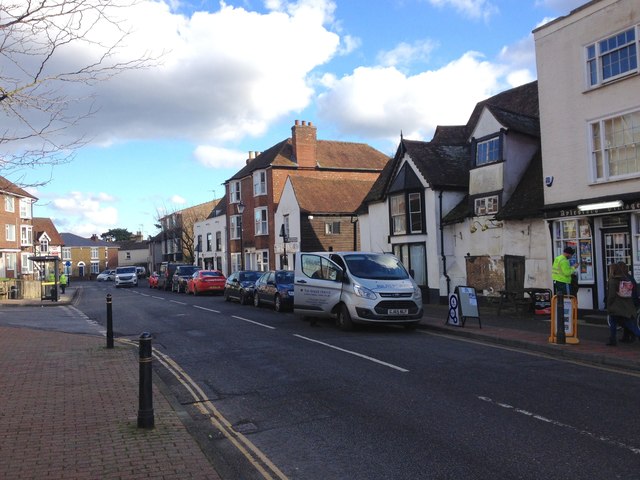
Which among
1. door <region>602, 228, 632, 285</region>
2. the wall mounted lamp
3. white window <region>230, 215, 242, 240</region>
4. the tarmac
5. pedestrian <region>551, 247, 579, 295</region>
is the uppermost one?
white window <region>230, 215, 242, 240</region>

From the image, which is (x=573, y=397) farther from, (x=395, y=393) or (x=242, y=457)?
(x=242, y=457)

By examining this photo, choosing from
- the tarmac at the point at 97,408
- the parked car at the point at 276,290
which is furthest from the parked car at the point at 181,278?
the tarmac at the point at 97,408

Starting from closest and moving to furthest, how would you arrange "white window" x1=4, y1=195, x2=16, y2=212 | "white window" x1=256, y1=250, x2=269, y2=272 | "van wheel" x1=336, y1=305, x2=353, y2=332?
"van wheel" x1=336, y1=305, x2=353, y2=332, "white window" x1=256, y1=250, x2=269, y2=272, "white window" x1=4, y1=195, x2=16, y2=212

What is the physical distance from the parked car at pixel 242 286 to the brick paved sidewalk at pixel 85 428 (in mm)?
13376

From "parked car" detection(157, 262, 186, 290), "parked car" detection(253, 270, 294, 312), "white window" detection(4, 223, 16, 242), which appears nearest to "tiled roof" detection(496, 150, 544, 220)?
"parked car" detection(253, 270, 294, 312)

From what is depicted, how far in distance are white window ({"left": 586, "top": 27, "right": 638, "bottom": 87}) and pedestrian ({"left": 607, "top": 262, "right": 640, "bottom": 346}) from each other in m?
6.38

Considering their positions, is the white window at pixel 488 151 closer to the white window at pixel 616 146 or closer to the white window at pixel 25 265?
the white window at pixel 616 146

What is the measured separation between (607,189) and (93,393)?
13373 millimetres

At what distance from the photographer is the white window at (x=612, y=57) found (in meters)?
14.3

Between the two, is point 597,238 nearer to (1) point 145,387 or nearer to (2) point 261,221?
(1) point 145,387

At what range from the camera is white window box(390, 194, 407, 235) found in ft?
78.3

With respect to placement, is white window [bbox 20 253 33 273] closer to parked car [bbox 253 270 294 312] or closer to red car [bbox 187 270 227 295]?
red car [bbox 187 270 227 295]

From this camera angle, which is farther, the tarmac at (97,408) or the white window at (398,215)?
the white window at (398,215)

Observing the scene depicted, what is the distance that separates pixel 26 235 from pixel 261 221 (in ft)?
104
